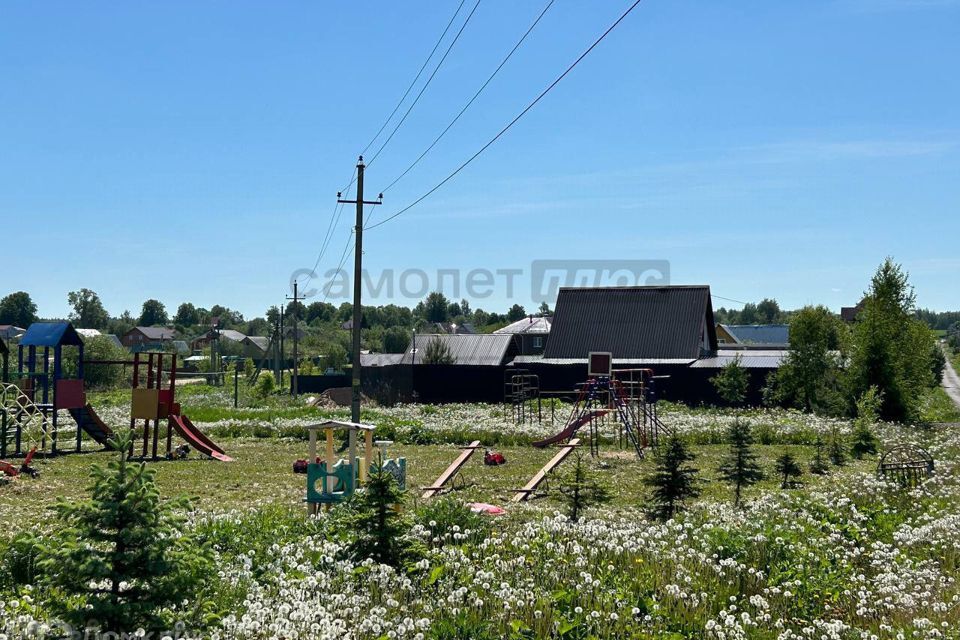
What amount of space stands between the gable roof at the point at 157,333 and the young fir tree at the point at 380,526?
473 ft

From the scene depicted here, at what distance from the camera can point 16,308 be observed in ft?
474

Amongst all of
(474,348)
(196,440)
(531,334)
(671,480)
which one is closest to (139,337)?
(531,334)

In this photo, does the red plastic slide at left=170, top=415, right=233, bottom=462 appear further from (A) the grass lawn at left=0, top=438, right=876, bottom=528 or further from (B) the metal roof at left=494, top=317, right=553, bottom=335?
(B) the metal roof at left=494, top=317, right=553, bottom=335

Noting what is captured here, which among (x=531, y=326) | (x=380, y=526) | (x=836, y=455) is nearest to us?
(x=380, y=526)

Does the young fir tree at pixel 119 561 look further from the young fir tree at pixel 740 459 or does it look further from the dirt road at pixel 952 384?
the dirt road at pixel 952 384

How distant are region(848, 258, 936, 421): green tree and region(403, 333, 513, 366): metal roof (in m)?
22.8

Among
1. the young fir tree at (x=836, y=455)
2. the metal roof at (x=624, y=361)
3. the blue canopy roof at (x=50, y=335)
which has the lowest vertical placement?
the young fir tree at (x=836, y=455)

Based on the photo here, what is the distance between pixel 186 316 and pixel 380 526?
180m

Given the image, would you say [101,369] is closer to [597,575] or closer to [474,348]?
[474,348]

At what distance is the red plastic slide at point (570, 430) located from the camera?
75.8 ft

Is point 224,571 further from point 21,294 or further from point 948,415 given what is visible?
point 21,294

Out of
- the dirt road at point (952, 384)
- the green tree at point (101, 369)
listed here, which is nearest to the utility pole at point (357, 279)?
the dirt road at point (952, 384)

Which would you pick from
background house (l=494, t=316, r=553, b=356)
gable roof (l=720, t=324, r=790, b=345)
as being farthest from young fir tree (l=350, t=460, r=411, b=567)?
gable roof (l=720, t=324, r=790, b=345)

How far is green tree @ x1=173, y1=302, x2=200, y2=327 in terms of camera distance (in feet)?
585
